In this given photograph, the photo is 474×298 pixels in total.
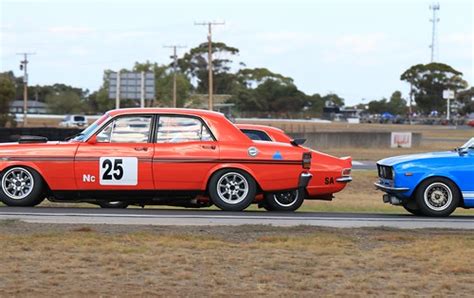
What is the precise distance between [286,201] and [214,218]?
6.85 ft

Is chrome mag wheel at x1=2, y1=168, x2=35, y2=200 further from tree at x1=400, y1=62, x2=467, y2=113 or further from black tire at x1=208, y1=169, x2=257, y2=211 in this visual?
tree at x1=400, y1=62, x2=467, y2=113

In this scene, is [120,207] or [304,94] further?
[304,94]

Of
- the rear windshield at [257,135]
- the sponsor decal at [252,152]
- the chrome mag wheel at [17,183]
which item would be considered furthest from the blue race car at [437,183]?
the chrome mag wheel at [17,183]

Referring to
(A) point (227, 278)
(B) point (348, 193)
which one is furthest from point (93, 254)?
(B) point (348, 193)

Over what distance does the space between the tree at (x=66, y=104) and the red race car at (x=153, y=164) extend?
14004 cm

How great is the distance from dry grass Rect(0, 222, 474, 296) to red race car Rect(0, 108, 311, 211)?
2.24m

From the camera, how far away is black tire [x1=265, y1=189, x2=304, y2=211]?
42.2 feet

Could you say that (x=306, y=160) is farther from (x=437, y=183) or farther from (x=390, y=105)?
(x=390, y=105)

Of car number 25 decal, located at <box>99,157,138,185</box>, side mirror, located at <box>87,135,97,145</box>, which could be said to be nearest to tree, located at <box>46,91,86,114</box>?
side mirror, located at <box>87,135,97,145</box>

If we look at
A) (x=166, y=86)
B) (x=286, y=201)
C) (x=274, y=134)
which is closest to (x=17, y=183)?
(x=286, y=201)

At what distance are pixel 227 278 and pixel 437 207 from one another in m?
6.32

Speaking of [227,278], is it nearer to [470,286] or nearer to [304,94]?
[470,286]

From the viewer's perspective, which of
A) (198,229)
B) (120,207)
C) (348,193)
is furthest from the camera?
(348,193)

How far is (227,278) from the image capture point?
702 cm
